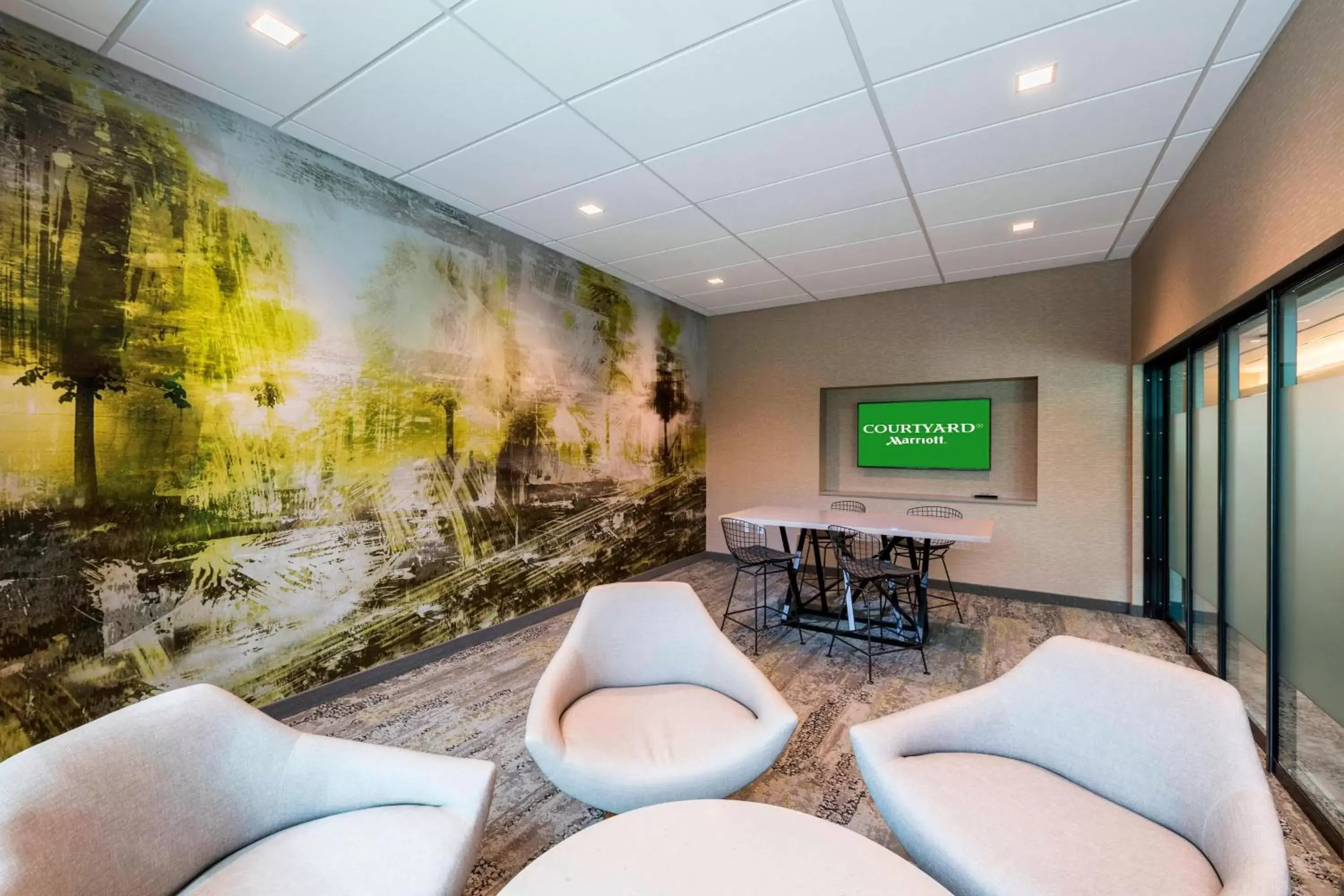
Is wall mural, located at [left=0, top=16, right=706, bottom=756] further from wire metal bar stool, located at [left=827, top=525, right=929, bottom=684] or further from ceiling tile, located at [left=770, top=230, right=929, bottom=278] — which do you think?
wire metal bar stool, located at [left=827, top=525, right=929, bottom=684]

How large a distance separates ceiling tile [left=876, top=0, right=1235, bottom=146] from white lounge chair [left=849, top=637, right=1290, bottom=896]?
2.42 metres

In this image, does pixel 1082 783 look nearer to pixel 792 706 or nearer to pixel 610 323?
pixel 792 706

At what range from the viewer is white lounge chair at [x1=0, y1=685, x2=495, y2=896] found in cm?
117

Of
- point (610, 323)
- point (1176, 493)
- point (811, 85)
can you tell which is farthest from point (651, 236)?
point (1176, 493)

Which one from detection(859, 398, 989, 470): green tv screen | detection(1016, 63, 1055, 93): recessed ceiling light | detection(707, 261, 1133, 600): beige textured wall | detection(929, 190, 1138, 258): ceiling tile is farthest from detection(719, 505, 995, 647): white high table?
detection(1016, 63, 1055, 93): recessed ceiling light

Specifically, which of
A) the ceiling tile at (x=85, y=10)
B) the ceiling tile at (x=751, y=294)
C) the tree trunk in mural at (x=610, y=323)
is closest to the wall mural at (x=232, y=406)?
the ceiling tile at (x=85, y=10)

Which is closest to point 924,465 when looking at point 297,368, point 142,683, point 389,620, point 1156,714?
point 1156,714

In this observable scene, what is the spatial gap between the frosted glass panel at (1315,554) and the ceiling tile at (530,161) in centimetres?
333

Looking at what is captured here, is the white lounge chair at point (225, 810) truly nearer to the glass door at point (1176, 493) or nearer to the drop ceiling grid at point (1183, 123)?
the drop ceiling grid at point (1183, 123)

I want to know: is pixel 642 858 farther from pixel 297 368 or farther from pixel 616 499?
pixel 616 499

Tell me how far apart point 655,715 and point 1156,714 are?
5.37 feet

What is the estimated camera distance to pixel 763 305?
22.2 feet

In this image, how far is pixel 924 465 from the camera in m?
6.17

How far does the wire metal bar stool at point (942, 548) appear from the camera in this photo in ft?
16.5
